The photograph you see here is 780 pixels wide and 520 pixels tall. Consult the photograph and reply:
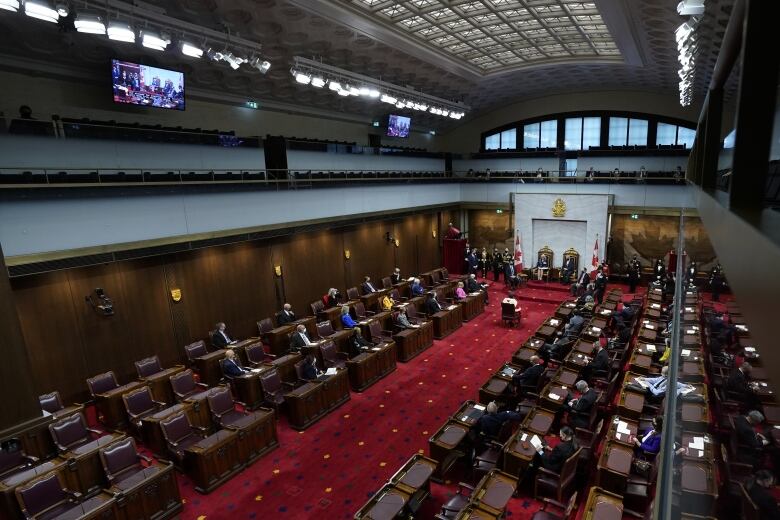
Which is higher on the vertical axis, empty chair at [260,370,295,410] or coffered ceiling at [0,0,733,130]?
coffered ceiling at [0,0,733,130]

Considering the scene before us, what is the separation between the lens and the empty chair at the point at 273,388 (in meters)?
8.38

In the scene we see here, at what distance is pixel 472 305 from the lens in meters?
14.2

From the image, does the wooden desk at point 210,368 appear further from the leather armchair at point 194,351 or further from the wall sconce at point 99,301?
the wall sconce at point 99,301

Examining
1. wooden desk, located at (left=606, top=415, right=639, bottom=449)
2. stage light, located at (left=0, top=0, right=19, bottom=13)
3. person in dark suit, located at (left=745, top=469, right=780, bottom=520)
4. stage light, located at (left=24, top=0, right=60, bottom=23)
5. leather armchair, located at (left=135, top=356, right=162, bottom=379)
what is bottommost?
wooden desk, located at (left=606, top=415, right=639, bottom=449)

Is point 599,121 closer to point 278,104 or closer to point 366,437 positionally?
point 278,104

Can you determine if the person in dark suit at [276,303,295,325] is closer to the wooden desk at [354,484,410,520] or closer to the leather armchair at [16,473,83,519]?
the leather armchair at [16,473,83,519]

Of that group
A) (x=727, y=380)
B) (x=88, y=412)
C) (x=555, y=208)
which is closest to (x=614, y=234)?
(x=555, y=208)

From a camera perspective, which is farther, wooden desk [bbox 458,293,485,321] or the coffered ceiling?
wooden desk [bbox 458,293,485,321]

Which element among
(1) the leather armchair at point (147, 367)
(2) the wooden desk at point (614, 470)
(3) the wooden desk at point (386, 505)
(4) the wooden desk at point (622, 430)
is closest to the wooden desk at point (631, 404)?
(4) the wooden desk at point (622, 430)

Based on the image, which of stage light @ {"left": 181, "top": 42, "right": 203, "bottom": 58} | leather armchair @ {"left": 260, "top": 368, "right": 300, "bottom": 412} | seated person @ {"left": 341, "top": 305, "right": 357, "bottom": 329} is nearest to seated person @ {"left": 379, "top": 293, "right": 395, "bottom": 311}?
seated person @ {"left": 341, "top": 305, "right": 357, "bottom": 329}

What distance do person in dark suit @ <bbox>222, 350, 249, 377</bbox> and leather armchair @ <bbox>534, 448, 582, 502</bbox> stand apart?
589 centimetres

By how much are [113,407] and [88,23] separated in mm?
6792

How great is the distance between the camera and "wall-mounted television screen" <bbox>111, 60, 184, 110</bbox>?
10.1 meters

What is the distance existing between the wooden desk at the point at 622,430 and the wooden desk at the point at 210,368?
7652 mm
